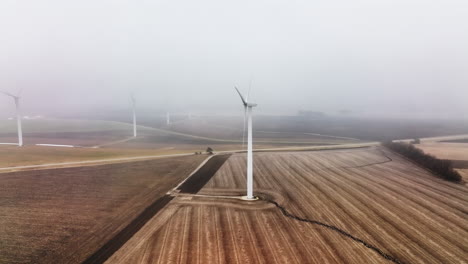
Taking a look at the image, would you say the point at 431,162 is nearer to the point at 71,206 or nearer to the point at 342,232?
the point at 342,232

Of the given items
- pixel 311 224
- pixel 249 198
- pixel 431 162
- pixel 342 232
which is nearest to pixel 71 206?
pixel 249 198

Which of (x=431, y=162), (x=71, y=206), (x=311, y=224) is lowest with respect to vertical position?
(x=311, y=224)

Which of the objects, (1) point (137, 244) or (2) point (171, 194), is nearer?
Result: (1) point (137, 244)

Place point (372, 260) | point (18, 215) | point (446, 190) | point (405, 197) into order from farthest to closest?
point (446, 190)
point (405, 197)
point (18, 215)
point (372, 260)

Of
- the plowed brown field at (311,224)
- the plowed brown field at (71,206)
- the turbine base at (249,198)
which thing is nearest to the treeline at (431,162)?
the plowed brown field at (311,224)

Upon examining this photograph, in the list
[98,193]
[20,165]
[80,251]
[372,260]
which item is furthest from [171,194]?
[20,165]

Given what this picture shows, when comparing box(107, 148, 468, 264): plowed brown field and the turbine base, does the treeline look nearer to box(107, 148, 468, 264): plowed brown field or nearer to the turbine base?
box(107, 148, 468, 264): plowed brown field

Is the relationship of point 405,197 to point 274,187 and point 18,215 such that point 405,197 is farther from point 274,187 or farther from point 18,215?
point 18,215
